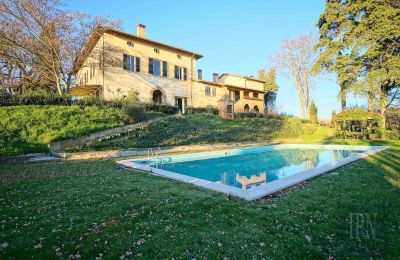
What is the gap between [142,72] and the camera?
886 inches

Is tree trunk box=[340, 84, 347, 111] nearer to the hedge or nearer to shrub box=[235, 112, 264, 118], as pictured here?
shrub box=[235, 112, 264, 118]

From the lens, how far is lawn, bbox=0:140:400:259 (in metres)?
2.66

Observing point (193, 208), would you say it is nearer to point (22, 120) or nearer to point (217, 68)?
point (22, 120)

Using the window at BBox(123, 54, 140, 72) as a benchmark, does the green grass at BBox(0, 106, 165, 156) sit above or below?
below

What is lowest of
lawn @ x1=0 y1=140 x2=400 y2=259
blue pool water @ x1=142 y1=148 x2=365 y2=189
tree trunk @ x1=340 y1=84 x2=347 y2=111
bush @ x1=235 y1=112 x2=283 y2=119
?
blue pool water @ x1=142 y1=148 x2=365 y2=189

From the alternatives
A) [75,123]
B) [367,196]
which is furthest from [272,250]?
[75,123]

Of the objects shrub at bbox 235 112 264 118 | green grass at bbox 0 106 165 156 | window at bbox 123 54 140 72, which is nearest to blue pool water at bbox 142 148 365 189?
green grass at bbox 0 106 165 156

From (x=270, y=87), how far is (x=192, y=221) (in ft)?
136

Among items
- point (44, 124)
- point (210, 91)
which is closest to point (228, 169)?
point (44, 124)

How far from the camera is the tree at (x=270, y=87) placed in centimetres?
4153

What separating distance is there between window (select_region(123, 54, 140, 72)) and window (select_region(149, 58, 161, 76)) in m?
1.47

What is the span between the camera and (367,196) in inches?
175

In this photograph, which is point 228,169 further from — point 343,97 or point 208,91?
point 208,91

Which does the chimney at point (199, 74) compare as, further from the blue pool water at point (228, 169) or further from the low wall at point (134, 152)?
the blue pool water at point (228, 169)
